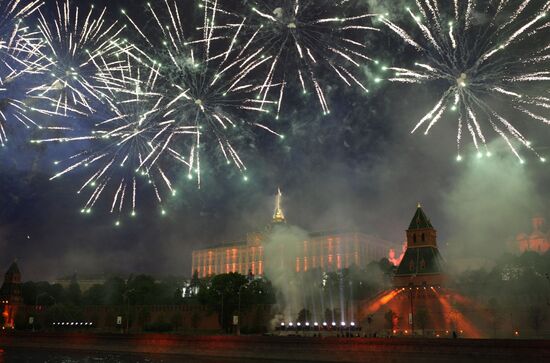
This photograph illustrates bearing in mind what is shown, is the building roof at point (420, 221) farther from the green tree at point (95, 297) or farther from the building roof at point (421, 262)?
the green tree at point (95, 297)

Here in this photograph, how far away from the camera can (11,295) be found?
301 feet

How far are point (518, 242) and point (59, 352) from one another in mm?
77447

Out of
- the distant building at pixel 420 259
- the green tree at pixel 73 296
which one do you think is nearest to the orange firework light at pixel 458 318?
the distant building at pixel 420 259

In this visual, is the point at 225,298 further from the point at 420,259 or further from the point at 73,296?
the point at 73,296

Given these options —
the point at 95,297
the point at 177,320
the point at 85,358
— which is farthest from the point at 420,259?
the point at 95,297

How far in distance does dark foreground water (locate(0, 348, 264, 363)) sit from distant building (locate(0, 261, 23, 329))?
35612 millimetres

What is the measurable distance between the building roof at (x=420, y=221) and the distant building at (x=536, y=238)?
36400 millimetres

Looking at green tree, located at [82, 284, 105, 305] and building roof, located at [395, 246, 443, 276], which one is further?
green tree, located at [82, 284, 105, 305]

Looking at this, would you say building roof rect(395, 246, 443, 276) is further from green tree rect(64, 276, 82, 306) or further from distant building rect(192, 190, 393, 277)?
green tree rect(64, 276, 82, 306)

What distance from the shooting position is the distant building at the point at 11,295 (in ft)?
293

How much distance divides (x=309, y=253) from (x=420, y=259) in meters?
66.8

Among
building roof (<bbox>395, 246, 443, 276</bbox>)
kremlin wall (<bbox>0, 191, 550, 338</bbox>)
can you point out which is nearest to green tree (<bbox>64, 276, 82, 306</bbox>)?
kremlin wall (<bbox>0, 191, 550, 338</bbox>)

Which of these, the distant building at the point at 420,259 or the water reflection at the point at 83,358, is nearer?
the water reflection at the point at 83,358

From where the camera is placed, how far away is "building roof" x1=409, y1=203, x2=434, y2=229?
70.6m
